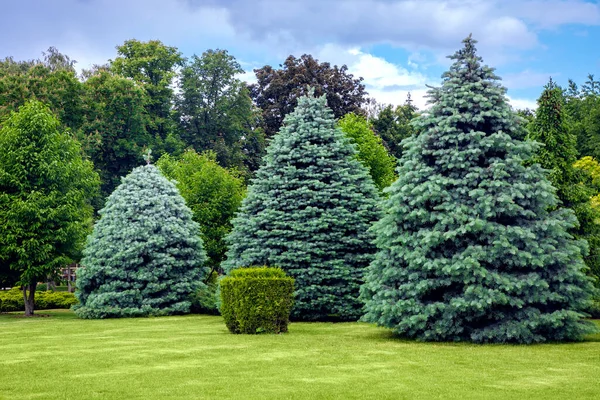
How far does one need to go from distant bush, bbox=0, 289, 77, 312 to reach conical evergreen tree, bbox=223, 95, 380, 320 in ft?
48.5

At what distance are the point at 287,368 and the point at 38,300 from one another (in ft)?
87.3

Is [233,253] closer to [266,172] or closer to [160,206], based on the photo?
[266,172]

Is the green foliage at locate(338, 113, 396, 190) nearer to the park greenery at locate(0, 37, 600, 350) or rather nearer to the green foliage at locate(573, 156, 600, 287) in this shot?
the park greenery at locate(0, 37, 600, 350)

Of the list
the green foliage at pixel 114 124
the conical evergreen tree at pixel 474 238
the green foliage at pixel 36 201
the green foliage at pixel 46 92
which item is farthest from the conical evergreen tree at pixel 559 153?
the green foliage at pixel 114 124

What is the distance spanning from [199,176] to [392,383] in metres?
25.5

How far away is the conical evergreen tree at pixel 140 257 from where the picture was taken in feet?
90.7

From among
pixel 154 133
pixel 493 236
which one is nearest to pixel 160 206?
pixel 493 236

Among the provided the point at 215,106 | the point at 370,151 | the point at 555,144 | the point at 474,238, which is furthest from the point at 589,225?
the point at 215,106

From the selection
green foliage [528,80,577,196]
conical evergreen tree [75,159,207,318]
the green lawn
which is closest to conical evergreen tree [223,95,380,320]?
conical evergreen tree [75,159,207,318]

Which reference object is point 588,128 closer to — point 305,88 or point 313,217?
point 305,88

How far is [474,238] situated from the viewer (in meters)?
16.9

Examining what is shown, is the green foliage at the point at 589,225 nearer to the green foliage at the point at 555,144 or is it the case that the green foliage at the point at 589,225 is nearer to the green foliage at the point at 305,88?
the green foliage at the point at 555,144

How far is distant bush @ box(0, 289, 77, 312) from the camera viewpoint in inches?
1395

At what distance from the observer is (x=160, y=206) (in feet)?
94.5
